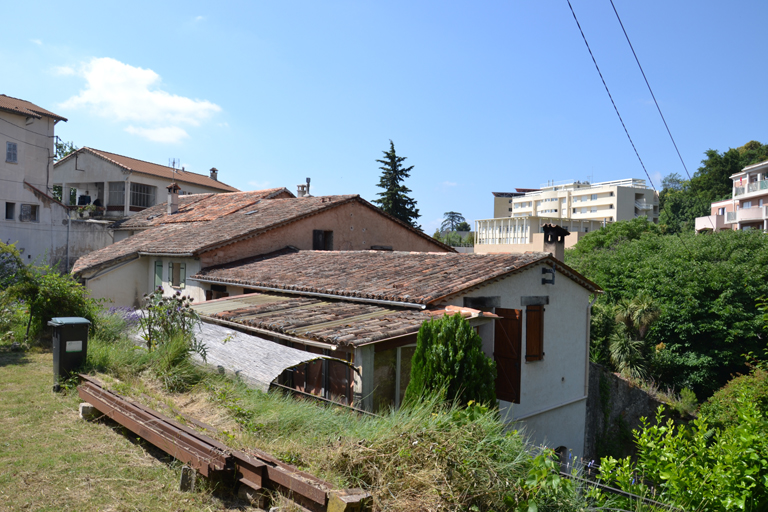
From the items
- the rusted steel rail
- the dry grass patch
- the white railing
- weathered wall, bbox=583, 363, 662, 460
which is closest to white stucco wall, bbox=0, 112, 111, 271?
the dry grass patch

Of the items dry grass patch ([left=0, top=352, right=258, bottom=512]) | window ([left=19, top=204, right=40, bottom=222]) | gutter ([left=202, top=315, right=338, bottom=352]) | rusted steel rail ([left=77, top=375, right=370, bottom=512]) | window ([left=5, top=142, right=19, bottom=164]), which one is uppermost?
window ([left=5, top=142, right=19, bottom=164])

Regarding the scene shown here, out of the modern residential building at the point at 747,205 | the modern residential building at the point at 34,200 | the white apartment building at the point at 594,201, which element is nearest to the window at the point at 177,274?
the modern residential building at the point at 34,200

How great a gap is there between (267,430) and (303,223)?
1442cm

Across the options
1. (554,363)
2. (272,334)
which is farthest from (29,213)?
(554,363)

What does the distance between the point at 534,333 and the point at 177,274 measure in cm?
1296

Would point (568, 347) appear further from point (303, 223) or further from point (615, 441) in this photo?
point (303, 223)

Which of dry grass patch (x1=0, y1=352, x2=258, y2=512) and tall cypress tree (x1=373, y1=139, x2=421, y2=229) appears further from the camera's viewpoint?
tall cypress tree (x1=373, y1=139, x2=421, y2=229)

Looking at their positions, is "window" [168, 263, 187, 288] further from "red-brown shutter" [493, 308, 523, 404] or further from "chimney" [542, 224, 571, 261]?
"chimney" [542, 224, 571, 261]

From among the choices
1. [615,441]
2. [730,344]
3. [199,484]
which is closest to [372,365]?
[199,484]

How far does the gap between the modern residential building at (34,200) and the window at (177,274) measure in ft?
36.1

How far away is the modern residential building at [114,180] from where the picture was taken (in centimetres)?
3112

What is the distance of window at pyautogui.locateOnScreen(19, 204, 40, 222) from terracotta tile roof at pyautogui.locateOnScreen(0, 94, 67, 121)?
196 inches

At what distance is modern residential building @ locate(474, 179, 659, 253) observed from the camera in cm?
5977

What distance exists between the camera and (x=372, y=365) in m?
8.86
